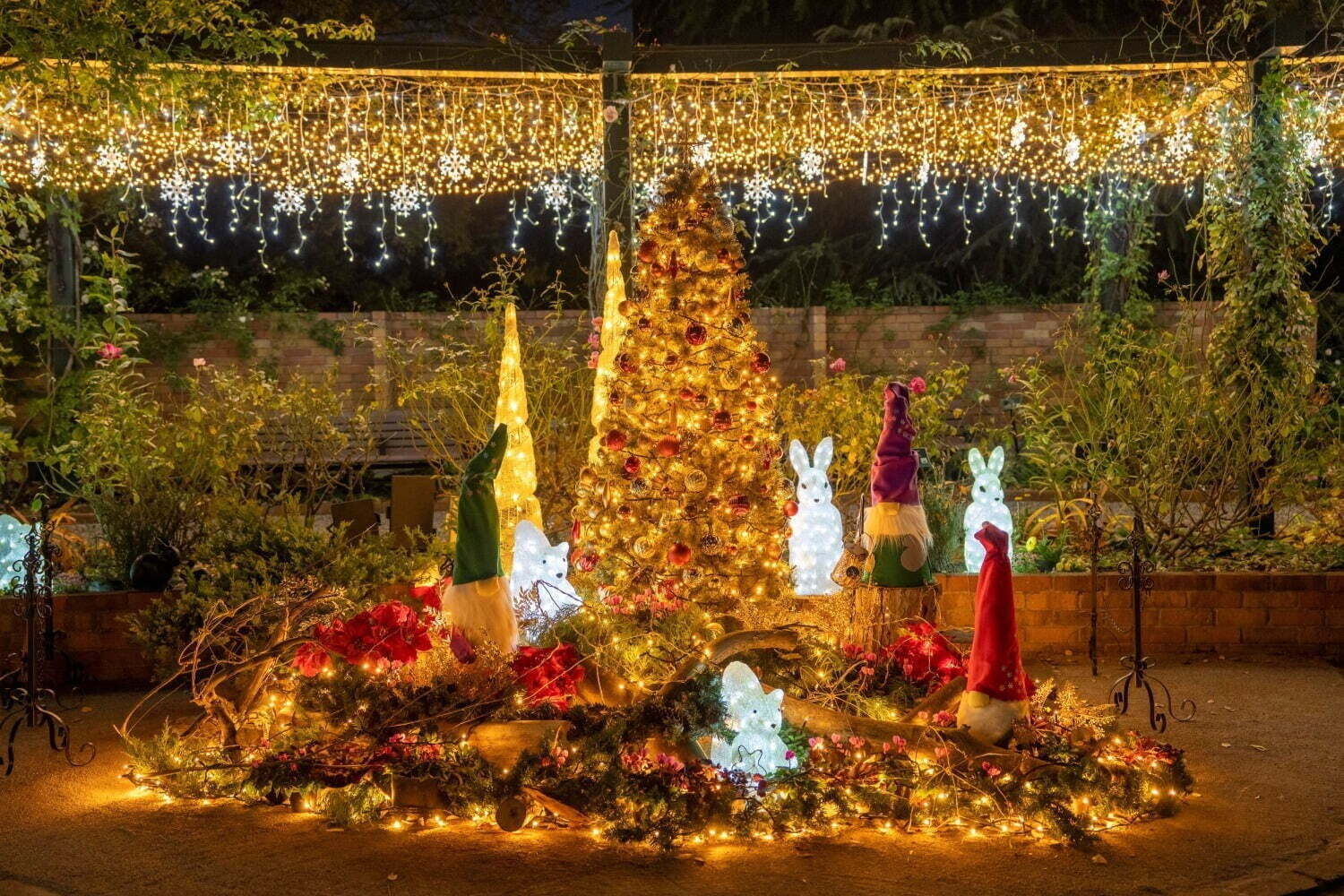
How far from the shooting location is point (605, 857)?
4.36m

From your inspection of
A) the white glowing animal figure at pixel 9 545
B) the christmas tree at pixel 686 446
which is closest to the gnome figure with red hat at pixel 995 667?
the christmas tree at pixel 686 446

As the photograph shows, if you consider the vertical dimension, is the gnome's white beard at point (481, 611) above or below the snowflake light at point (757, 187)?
below

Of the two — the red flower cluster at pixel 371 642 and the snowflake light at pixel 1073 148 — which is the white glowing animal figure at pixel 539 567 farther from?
the snowflake light at pixel 1073 148

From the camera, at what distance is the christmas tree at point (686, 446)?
6.10 meters

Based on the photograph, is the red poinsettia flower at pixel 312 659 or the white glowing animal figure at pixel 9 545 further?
the white glowing animal figure at pixel 9 545

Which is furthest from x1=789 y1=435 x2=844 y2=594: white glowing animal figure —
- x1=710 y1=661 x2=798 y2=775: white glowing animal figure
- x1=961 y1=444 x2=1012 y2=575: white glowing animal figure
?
x1=710 y1=661 x2=798 y2=775: white glowing animal figure

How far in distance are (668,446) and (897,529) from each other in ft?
3.98

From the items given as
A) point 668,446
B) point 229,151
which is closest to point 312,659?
point 668,446

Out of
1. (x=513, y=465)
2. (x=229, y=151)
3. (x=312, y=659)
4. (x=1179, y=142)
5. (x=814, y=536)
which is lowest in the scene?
(x=312, y=659)

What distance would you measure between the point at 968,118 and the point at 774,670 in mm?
6170

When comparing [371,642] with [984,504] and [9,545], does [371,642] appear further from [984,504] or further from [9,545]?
[984,504]

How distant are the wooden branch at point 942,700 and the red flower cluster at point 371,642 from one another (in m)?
2.05

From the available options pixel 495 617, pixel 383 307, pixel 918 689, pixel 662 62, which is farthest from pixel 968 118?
pixel 383 307

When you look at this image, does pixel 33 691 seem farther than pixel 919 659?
No
